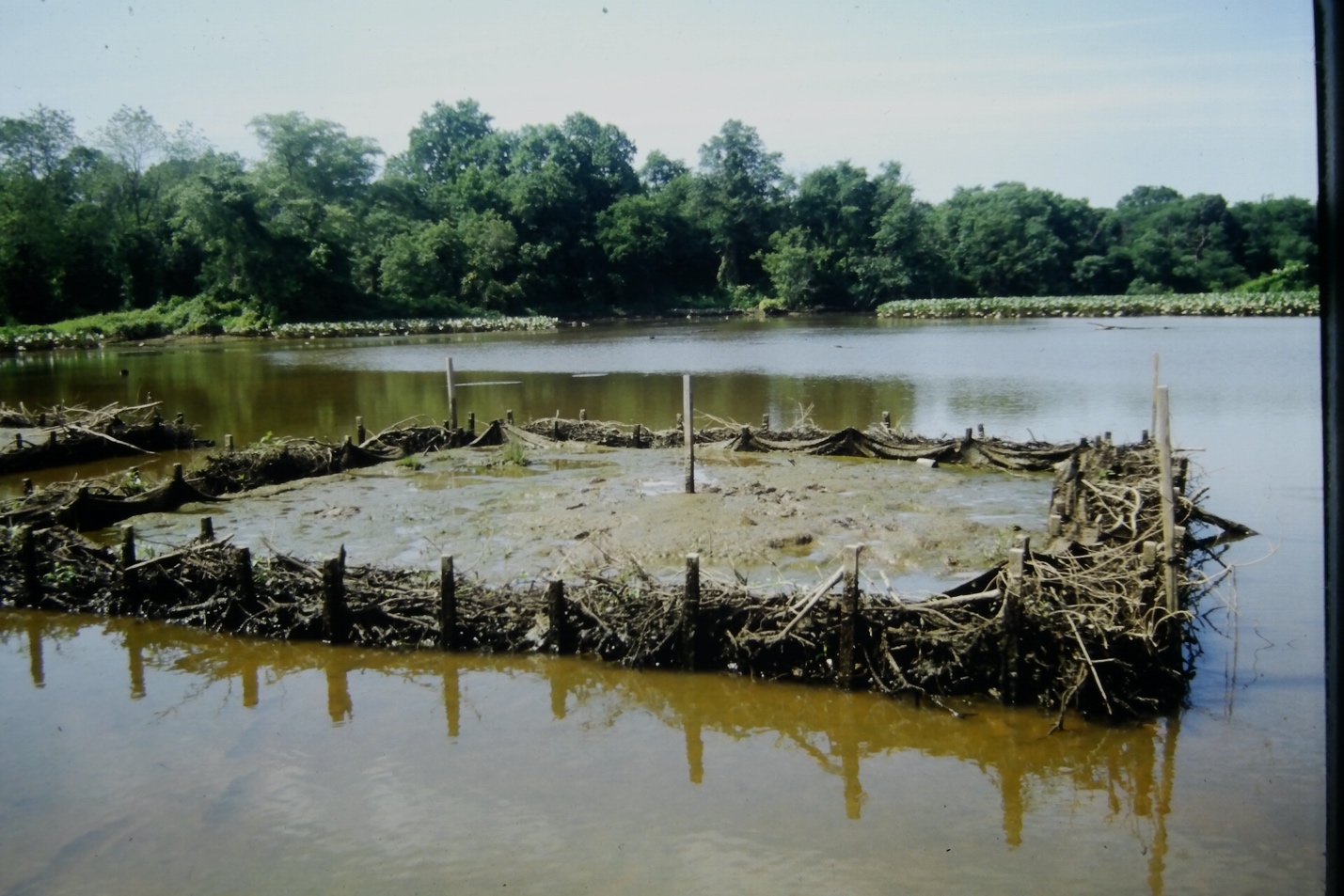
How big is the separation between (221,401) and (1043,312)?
63427 mm

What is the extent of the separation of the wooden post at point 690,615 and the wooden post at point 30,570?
854cm

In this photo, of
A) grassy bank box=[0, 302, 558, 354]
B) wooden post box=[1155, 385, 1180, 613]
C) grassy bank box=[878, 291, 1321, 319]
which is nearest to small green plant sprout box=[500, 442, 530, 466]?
wooden post box=[1155, 385, 1180, 613]

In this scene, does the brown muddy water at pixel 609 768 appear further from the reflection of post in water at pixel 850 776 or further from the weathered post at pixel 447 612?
the weathered post at pixel 447 612

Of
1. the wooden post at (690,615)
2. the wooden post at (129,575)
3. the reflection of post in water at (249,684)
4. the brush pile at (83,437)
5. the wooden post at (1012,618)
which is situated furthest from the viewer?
the brush pile at (83,437)

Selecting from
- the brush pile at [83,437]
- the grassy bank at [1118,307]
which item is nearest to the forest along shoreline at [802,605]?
the brush pile at [83,437]

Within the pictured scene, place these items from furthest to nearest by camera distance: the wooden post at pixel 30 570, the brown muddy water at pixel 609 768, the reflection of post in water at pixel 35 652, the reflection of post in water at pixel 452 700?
the wooden post at pixel 30 570, the reflection of post in water at pixel 35 652, the reflection of post in water at pixel 452 700, the brown muddy water at pixel 609 768

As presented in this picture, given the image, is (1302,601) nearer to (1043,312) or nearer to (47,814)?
(47,814)

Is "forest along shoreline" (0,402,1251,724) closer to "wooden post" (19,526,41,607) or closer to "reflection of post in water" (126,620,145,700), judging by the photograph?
"wooden post" (19,526,41,607)

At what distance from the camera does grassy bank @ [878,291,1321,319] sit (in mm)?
63031

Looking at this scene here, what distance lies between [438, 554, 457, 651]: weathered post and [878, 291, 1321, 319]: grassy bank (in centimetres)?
6114

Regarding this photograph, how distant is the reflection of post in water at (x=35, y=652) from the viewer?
10.4 meters

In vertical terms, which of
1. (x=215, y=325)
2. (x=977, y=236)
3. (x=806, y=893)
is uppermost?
(x=977, y=236)

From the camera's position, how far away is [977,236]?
90.1 m

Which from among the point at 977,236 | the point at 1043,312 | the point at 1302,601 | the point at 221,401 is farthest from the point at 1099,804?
the point at 977,236
